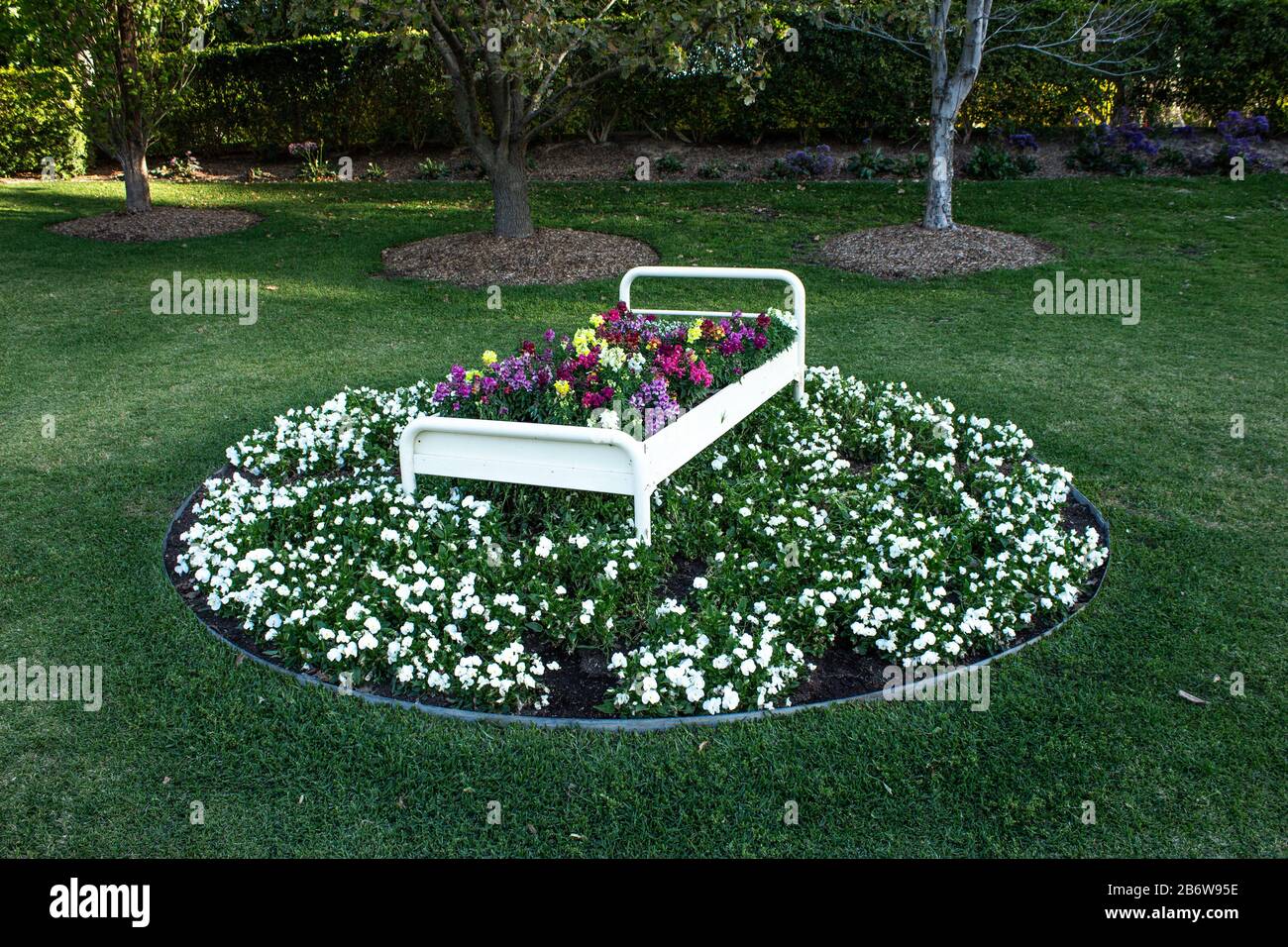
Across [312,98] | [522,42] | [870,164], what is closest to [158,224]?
[312,98]

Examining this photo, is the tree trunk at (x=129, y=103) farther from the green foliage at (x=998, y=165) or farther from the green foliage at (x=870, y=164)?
the green foliage at (x=998, y=165)

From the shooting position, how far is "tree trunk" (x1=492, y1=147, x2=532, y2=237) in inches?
470

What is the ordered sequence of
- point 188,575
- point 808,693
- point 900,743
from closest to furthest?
point 900,743, point 808,693, point 188,575

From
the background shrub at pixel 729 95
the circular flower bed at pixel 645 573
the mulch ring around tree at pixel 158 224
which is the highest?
the background shrub at pixel 729 95

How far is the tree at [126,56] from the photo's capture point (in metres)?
12.3

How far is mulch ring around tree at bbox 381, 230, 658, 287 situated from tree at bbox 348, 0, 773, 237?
0.39 m

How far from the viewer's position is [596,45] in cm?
956

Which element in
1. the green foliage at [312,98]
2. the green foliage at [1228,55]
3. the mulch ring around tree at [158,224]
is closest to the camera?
the mulch ring around tree at [158,224]

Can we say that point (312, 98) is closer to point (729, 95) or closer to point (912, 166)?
point (729, 95)

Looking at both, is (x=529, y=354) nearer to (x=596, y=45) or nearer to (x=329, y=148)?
(x=596, y=45)

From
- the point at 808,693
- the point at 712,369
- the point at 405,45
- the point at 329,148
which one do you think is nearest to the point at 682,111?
the point at 329,148

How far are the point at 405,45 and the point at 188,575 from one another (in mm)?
5564

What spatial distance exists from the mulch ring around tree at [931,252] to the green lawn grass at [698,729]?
2.74 ft

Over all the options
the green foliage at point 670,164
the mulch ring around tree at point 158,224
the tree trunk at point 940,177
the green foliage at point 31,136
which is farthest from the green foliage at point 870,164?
the green foliage at point 31,136
